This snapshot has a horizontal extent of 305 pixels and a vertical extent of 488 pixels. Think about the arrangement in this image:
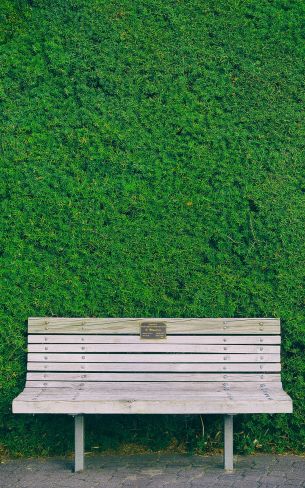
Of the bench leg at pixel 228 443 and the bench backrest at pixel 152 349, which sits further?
the bench backrest at pixel 152 349

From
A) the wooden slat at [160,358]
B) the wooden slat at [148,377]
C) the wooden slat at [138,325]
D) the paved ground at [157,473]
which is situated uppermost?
the wooden slat at [138,325]

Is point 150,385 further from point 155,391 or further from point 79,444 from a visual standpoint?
point 79,444

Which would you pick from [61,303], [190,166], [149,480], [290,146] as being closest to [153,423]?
[149,480]

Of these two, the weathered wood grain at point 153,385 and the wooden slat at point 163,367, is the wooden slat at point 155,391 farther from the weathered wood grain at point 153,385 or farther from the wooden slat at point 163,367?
the wooden slat at point 163,367

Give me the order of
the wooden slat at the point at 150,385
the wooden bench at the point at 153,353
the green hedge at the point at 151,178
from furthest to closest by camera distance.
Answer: the green hedge at the point at 151,178 → the wooden bench at the point at 153,353 → the wooden slat at the point at 150,385

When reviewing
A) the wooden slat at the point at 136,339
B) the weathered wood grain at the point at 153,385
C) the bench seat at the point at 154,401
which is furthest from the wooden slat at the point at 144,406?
the wooden slat at the point at 136,339

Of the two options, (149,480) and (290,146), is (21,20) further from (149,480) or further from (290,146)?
(149,480)

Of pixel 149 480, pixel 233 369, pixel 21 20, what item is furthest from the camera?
pixel 21 20
